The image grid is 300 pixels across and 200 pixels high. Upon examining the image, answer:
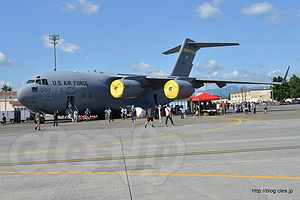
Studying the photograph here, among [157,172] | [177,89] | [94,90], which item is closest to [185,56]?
[177,89]

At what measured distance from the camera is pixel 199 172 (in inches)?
284

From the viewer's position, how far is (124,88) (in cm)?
2984

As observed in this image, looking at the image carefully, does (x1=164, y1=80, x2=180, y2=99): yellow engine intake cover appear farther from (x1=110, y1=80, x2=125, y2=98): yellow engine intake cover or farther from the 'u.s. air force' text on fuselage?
the 'u.s. air force' text on fuselage

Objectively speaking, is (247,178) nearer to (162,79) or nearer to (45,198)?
(45,198)

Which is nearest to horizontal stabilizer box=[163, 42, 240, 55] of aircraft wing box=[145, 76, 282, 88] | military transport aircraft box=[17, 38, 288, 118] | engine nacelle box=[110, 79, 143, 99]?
military transport aircraft box=[17, 38, 288, 118]

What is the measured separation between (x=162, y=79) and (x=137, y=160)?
24028mm

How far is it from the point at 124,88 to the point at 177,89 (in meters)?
5.08

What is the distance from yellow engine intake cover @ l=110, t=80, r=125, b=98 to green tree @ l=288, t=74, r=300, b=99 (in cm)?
8663

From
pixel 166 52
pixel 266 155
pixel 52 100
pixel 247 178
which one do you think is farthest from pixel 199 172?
pixel 166 52

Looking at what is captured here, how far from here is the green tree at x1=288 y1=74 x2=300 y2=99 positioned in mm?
101125

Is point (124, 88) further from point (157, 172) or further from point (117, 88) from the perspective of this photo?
point (157, 172)

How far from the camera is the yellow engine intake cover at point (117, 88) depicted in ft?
97.9

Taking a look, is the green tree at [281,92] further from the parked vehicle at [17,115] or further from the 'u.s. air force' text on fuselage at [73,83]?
the 'u.s. air force' text on fuselage at [73,83]

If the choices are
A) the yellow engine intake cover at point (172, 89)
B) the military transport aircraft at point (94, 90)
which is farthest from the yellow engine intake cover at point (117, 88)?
the yellow engine intake cover at point (172, 89)
